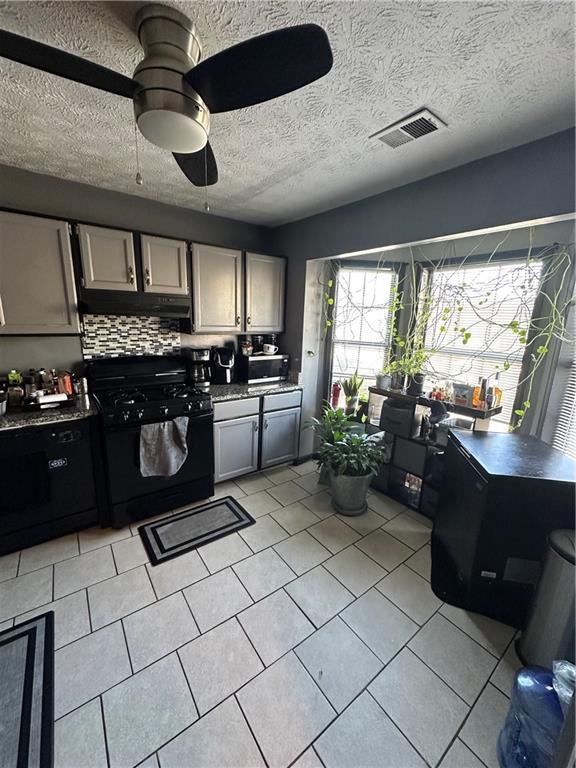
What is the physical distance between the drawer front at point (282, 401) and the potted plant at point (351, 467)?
678 mm

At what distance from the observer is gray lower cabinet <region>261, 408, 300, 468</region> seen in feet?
9.82

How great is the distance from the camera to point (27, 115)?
1490mm

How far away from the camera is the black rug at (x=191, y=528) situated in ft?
6.82

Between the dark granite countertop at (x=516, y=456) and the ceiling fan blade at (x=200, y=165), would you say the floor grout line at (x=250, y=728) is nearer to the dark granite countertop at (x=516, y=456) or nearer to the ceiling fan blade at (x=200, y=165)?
the dark granite countertop at (x=516, y=456)

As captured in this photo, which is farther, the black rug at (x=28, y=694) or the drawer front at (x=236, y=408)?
the drawer front at (x=236, y=408)

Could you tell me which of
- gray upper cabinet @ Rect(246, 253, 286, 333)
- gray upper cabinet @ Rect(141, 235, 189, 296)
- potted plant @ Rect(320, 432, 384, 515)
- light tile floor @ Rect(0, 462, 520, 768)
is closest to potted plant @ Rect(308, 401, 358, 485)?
potted plant @ Rect(320, 432, 384, 515)

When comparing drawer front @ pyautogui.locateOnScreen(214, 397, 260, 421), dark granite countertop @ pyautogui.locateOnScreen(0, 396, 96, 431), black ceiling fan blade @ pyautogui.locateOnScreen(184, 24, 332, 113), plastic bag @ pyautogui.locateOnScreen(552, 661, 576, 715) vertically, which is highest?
black ceiling fan blade @ pyautogui.locateOnScreen(184, 24, 332, 113)

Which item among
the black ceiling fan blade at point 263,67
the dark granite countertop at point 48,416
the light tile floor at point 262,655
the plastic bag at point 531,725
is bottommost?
the light tile floor at point 262,655

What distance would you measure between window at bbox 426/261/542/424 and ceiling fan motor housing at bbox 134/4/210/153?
2.17 meters

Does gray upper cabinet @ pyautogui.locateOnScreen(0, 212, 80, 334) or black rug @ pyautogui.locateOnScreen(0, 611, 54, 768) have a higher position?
gray upper cabinet @ pyautogui.locateOnScreen(0, 212, 80, 334)

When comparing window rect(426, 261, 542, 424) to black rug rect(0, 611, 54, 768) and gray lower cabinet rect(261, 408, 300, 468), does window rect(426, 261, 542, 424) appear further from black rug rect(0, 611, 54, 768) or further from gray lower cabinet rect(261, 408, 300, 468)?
black rug rect(0, 611, 54, 768)

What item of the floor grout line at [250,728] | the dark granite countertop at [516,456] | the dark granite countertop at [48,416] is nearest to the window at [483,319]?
the dark granite countertop at [516,456]

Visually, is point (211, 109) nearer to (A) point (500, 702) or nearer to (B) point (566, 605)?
(B) point (566, 605)

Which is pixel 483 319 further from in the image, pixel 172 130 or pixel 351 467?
pixel 172 130
